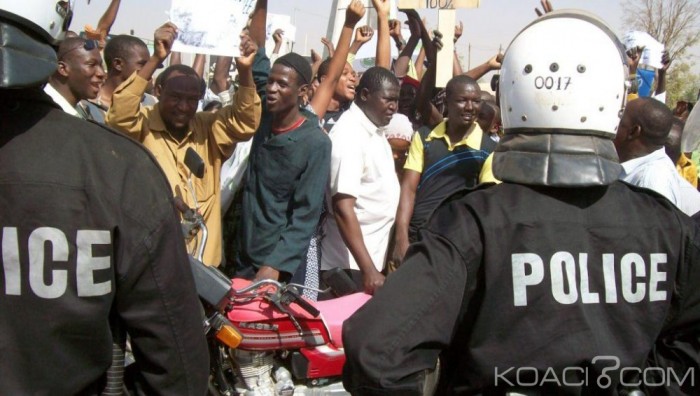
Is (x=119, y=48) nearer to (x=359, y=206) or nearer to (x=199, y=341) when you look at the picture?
(x=359, y=206)

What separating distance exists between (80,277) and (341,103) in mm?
4939

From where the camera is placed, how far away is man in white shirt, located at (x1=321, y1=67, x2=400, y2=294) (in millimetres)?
4473

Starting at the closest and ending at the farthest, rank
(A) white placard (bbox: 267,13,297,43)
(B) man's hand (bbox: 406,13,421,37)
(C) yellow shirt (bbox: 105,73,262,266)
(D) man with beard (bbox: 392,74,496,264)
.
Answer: (C) yellow shirt (bbox: 105,73,262,266) < (D) man with beard (bbox: 392,74,496,264) < (B) man's hand (bbox: 406,13,421,37) < (A) white placard (bbox: 267,13,297,43)

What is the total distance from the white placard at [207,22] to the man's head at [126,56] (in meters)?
0.70

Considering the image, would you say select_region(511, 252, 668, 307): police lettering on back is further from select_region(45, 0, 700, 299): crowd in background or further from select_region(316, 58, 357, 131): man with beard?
select_region(316, 58, 357, 131): man with beard

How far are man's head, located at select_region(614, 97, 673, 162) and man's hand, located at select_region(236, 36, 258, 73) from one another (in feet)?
7.00

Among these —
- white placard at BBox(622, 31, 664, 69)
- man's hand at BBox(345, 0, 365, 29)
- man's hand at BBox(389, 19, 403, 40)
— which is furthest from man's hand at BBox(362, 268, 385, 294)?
white placard at BBox(622, 31, 664, 69)

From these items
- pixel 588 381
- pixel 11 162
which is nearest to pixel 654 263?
pixel 588 381

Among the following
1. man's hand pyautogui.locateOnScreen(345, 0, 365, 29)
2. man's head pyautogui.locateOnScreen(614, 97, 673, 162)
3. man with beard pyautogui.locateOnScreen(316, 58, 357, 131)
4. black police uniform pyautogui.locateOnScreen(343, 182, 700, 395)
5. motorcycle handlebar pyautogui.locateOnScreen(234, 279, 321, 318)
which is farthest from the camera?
man with beard pyautogui.locateOnScreen(316, 58, 357, 131)

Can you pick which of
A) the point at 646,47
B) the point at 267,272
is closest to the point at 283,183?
the point at 267,272

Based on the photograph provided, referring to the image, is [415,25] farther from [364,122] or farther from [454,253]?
[454,253]

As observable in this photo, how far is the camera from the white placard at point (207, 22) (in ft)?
15.6

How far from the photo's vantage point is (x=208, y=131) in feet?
14.3

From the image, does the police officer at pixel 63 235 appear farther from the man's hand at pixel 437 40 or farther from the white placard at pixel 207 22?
the man's hand at pixel 437 40
